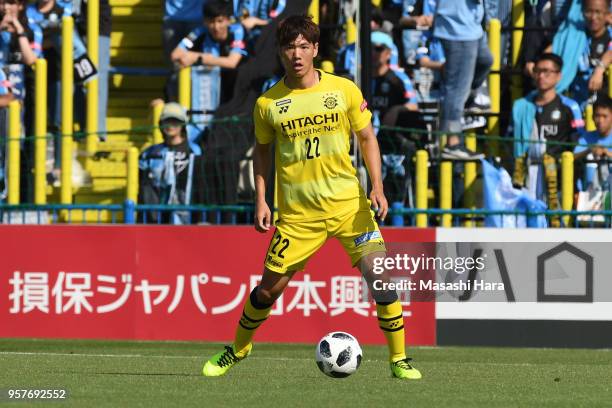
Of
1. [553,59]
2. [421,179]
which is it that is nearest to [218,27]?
[421,179]

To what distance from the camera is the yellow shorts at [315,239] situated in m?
8.98

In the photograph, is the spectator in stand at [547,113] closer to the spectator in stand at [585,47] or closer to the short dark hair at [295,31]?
the spectator in stand at [585,47]

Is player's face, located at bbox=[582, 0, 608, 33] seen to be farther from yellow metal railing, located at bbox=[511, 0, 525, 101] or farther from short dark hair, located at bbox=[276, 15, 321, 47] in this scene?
short dark hair, located at bbox=[276, 15, 321, 47]

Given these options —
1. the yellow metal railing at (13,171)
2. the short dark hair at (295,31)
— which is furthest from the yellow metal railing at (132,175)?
the short dark hair at (295,31)

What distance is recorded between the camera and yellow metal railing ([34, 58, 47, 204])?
48.6 ft

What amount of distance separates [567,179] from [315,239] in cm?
567

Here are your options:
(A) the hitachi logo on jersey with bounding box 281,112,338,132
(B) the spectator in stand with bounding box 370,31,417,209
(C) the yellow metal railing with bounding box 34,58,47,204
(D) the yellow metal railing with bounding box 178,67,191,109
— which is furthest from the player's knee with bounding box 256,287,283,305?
(D) the yellow metal railing with bounding box 178,67,191,109

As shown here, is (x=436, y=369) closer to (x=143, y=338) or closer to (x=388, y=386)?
(x=388, y=386)

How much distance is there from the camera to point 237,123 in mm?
14305

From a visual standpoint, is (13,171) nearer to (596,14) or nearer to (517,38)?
(517,38)

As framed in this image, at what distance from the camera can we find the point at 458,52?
15.3 m

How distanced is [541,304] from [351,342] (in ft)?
15.3

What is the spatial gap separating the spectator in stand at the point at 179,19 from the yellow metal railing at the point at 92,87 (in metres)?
0.78

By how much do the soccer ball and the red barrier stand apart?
4.46 meters
